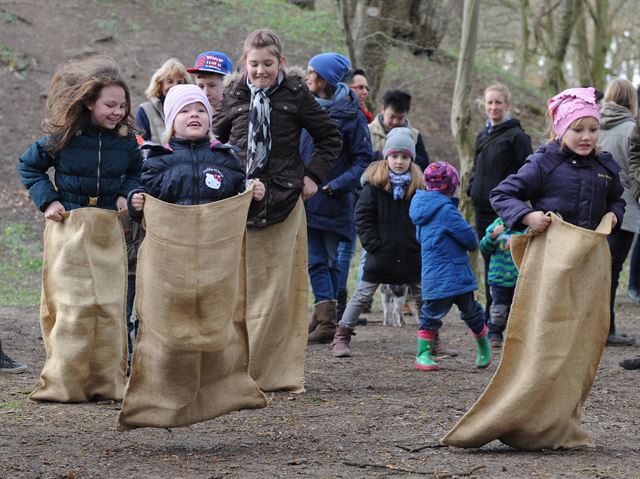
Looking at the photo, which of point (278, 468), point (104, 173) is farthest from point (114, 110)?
point (278, 468)

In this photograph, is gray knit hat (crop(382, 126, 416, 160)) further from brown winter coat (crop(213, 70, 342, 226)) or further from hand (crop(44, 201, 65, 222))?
hand (crop(44, 201, 65, 222))

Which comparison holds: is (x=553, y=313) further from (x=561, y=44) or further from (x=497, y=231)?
(x=561, y=44)

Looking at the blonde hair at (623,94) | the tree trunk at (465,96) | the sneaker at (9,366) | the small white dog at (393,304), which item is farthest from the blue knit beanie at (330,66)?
the tree trunk at (465,96)

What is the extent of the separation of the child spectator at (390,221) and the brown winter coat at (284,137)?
1706 mm

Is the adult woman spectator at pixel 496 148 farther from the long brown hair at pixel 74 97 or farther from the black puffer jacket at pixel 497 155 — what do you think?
the long brown hair at pixel 74 97

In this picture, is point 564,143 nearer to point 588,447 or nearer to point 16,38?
point 588,447

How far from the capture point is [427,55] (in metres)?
23.8

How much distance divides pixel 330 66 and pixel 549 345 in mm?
4097

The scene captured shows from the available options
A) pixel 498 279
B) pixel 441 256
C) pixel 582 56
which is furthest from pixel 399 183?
pixel 582 56

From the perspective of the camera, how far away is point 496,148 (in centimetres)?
953

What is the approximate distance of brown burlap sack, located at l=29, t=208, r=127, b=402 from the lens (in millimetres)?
6148

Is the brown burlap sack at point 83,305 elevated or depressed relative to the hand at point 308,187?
depressed

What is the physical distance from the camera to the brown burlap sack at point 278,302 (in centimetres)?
663

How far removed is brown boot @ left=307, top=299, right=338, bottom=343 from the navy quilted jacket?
2676 mm
